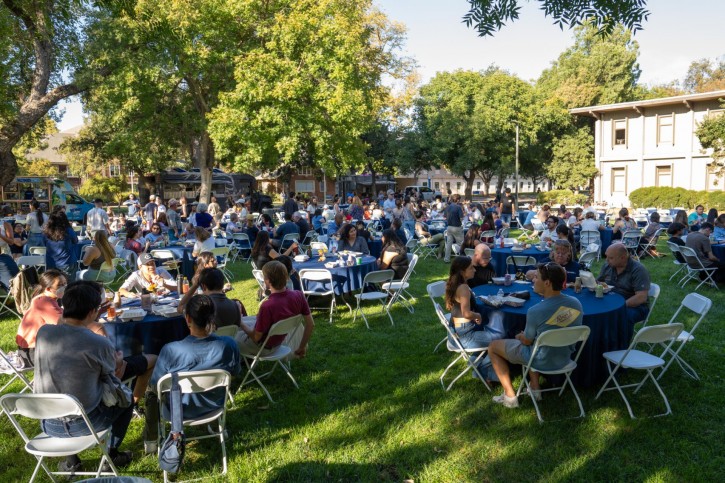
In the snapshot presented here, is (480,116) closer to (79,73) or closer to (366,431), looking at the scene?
(79,73)

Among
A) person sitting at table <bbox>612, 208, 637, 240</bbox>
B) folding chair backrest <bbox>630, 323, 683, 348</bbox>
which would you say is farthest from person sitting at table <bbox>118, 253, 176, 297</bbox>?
person sitting at table <bbox>612, 208, 637, 240</bbox>

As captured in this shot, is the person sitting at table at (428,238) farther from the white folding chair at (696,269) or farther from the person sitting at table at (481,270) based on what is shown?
the person sitting at table at (481,270)

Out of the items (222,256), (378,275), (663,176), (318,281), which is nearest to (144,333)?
(318,281)

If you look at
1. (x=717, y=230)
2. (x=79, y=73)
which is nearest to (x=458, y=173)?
(x=79, y=73)

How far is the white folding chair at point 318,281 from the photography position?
7816 millimetres

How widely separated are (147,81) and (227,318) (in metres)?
20.2

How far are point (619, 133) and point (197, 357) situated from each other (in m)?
34.3

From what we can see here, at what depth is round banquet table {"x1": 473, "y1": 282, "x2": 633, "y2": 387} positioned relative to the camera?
16.8 feet

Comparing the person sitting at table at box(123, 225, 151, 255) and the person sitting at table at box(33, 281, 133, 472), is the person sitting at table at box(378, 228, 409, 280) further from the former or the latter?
the person sitting at table at box(33, 281, 133, 472)

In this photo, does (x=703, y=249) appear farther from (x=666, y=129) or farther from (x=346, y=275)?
(x=666, y=129)

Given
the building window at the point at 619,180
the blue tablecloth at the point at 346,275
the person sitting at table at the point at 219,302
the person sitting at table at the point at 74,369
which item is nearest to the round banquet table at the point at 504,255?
the blue tablecloth at the point at 346,275

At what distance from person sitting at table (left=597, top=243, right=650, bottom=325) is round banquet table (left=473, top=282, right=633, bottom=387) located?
21.9 inches

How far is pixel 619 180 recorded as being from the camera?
33125mm

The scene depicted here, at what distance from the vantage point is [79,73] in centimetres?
2172
